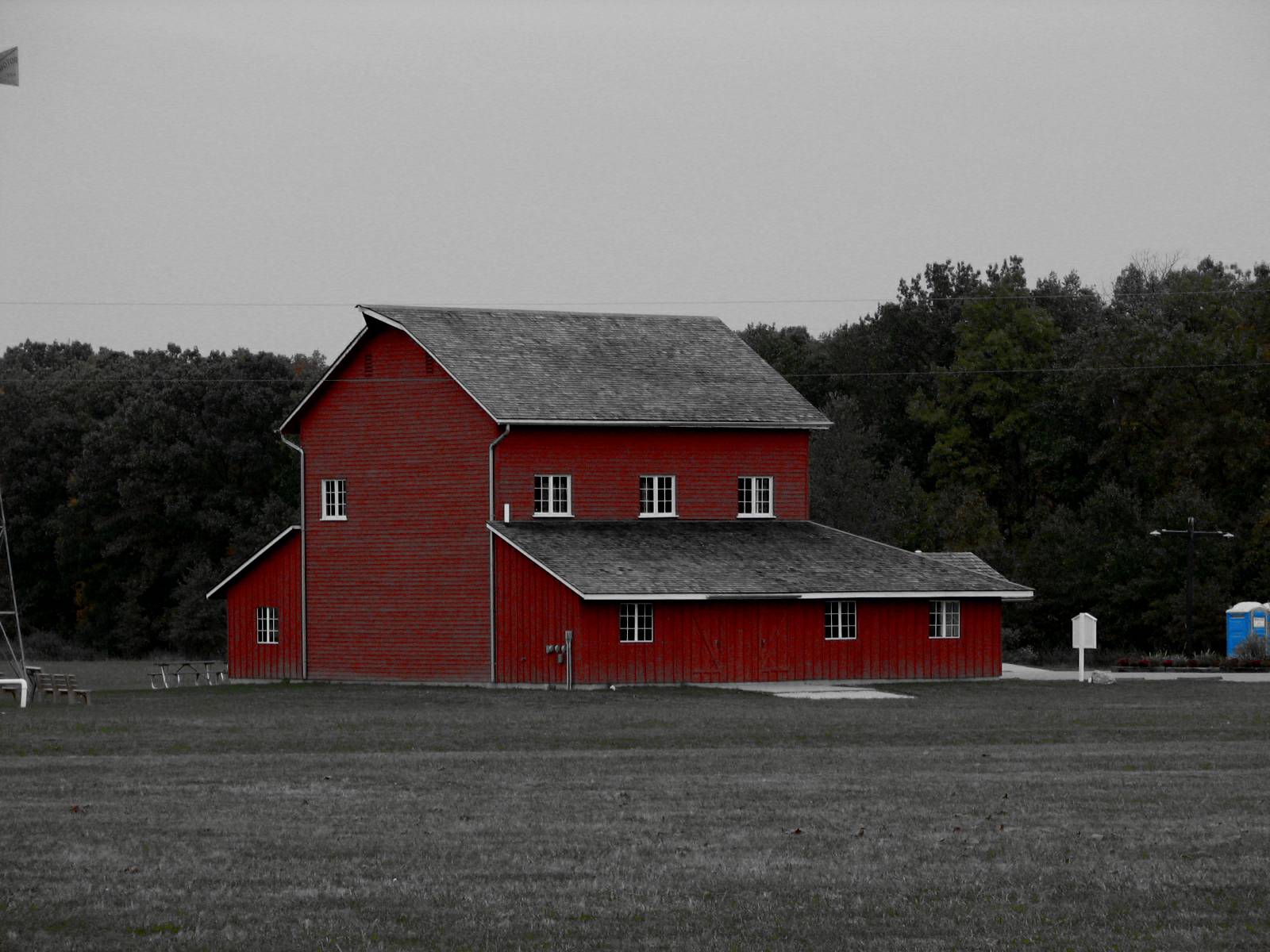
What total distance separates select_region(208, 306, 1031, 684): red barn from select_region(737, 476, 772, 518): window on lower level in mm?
69

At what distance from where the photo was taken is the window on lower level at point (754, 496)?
169ft

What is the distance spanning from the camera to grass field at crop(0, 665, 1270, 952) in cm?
1260

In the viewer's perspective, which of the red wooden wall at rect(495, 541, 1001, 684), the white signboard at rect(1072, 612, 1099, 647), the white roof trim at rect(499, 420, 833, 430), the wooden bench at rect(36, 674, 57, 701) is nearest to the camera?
the wooden bench at rect(36, 674, 57, 701)

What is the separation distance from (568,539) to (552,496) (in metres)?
1.99

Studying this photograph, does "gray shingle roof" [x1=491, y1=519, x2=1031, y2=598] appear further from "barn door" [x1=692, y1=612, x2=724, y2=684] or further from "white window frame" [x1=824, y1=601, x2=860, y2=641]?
"barn door" [x1=692, y1=612, x2=724, y2=684]

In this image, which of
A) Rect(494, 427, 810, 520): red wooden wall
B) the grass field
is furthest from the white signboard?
the grass field

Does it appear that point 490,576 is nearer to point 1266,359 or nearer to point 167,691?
point 167,691

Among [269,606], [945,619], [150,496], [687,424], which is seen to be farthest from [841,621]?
[150,496]

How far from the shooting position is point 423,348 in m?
48.5

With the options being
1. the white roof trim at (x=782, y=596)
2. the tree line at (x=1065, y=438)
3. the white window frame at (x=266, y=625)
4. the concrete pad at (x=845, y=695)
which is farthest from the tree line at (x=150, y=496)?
the concrete pad at (x=845, y=695)

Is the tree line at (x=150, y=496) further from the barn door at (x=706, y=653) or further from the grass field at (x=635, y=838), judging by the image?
the grass field at (x=635, y=838)

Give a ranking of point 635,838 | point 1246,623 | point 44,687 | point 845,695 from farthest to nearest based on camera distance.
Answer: point 1246,623, point 845,695, point 44,687, point 635,838

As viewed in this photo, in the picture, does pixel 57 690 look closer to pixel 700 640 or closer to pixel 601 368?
pixel 700 640

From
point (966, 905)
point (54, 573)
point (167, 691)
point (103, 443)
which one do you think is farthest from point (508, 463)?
point (54, 573)
